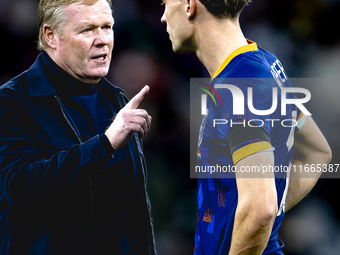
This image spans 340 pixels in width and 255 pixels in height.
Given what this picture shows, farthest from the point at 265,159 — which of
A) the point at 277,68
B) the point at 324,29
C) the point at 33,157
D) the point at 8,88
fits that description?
the point at 324,29

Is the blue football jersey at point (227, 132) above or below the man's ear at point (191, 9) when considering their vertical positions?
below

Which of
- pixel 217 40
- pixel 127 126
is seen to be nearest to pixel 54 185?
pixel 127 126

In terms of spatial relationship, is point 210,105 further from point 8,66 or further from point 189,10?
point 8,66

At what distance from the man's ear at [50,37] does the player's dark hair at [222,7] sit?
0.56 metres

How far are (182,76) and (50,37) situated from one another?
209cm

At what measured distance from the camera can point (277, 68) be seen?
1.20m

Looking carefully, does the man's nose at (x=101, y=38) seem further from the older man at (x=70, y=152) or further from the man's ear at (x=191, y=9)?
the man's ear at (x=191, y=9)

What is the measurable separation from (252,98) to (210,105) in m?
0.16

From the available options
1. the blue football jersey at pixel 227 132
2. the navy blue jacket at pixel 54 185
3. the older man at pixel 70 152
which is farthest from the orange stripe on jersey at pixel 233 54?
the navy blue jacket at pixel 54 185

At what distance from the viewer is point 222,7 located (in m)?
1.16

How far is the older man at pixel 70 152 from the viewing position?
113 cm

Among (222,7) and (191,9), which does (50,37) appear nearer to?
(191,9)

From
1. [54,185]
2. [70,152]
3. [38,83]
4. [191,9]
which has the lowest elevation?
[54,185]

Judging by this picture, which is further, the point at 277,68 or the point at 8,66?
the point at 8,66
